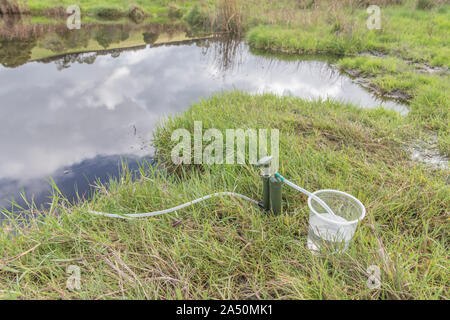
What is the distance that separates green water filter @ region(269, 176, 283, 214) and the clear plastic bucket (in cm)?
18

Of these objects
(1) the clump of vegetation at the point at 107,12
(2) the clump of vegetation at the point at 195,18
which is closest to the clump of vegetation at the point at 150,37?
(2) the clump of vegetation at the point at 195,18

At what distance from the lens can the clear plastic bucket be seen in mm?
1371

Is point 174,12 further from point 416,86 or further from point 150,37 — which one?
point 416,86

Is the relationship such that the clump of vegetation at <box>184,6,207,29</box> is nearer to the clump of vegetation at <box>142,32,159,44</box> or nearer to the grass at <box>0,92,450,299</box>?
the clump of vegetation at <box>142,32,159,44</box>

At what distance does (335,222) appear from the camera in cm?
133

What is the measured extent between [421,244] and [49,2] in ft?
52.3

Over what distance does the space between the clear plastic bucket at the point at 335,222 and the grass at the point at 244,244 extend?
0.06 meters

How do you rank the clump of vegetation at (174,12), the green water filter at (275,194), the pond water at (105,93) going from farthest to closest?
1. the clump of vegetation at (174,12)
2. the pond water at (105,93)
3. the green water filter at (275,194)

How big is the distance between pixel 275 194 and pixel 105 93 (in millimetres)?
3885

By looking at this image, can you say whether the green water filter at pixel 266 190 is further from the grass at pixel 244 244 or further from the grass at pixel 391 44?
the grass at pixel 391 44

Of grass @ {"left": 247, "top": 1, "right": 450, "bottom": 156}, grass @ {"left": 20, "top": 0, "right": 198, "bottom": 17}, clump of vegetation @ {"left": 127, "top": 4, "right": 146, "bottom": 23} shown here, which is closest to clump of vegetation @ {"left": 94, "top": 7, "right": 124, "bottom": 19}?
grass @ {"left": 20, "top": 0, "right": 198, "bottom": 17}

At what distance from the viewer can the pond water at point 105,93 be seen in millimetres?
2854
